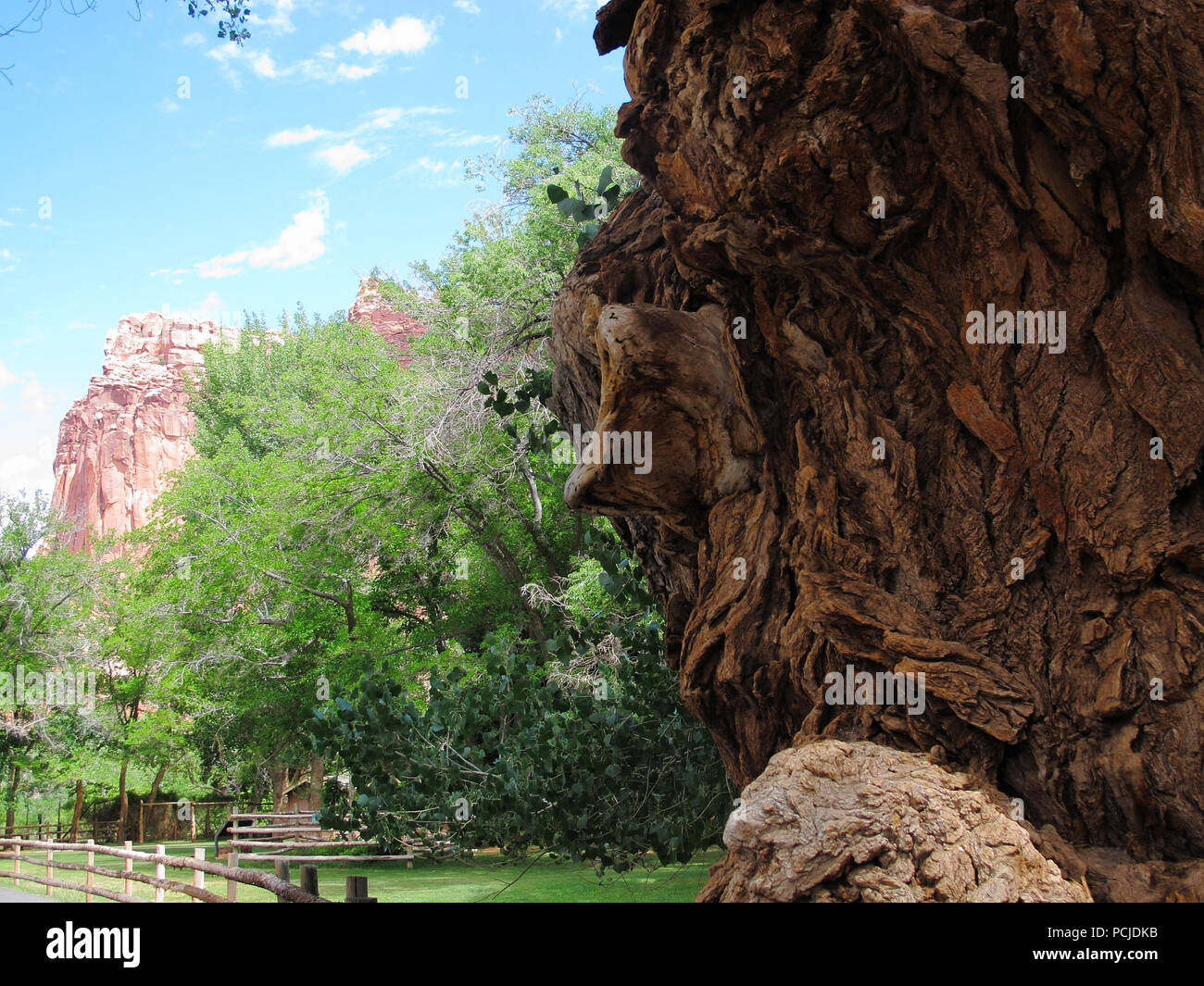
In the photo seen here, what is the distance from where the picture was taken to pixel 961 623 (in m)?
2.99

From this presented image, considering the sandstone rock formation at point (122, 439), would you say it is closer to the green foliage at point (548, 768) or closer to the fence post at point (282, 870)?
Answer: the fence post at point (282, 870)

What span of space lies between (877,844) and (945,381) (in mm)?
1525

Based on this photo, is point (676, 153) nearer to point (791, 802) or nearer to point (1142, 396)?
point (1142, 396)

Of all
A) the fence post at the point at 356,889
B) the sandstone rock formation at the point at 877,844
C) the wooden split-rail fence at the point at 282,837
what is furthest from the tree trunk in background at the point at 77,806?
the sandstone rock formation at the point at 877,844

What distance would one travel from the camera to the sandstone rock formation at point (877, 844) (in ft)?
7.41

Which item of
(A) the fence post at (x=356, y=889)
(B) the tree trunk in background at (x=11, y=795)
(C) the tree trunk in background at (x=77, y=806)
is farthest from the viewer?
(C) the tree trunk in background at (x=77, y=806)

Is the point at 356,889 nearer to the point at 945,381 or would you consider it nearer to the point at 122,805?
the point at 945,381

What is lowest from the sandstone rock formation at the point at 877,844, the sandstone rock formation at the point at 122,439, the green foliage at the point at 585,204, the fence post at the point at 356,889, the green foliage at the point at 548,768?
the fence post at the point at 356,889

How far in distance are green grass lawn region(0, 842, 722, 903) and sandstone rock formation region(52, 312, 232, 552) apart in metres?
33.5

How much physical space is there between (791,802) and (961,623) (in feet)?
3.07

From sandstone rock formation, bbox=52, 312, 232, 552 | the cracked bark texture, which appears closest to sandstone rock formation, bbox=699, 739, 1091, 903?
the cracked bark texture

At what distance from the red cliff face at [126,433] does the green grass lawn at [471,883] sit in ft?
109

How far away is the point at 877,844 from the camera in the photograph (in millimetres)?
2301

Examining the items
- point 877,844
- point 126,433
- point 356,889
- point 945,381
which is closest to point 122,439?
point 126,433
